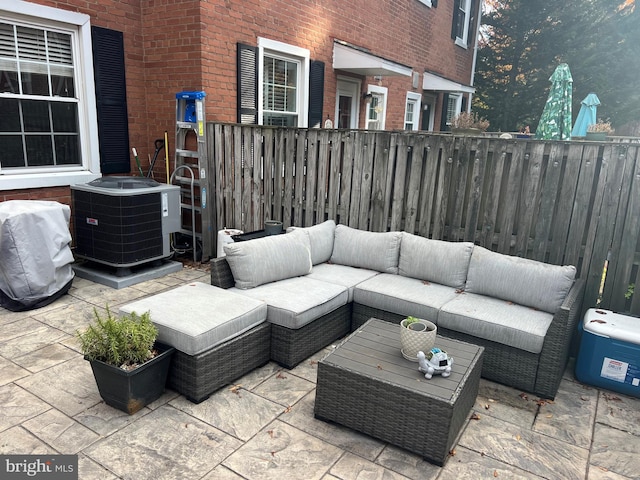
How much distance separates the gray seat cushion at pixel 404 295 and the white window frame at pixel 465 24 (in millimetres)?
10078

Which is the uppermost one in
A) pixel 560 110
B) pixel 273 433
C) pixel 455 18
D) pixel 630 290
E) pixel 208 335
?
pixel 455 18

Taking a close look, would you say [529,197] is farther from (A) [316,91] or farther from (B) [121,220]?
(A) [316,91]

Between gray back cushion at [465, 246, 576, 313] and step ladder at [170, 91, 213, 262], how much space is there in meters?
3.19

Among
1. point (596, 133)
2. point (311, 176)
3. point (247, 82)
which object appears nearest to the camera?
point (311, 176)

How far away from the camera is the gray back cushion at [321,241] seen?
4098 millimetres

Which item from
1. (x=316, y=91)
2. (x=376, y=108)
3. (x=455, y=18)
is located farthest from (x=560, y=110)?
(x=455, y=18)

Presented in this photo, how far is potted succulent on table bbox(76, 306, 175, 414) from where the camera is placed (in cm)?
249

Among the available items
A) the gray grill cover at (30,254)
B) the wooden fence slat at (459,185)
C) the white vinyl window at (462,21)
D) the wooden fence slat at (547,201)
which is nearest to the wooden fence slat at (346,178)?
the wooden fence slat at (459,185)

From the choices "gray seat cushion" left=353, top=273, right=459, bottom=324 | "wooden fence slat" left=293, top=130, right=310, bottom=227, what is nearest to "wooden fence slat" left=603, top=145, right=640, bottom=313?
"gray seat cushion" left=353, top=273, right=459, bottom=324

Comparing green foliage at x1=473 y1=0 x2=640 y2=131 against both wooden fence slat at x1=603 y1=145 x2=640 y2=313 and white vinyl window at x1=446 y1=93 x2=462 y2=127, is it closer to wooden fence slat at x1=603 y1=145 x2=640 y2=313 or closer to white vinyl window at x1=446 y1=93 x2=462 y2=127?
white vinyl window at x1=446 y1=93 x2=462 y2=127

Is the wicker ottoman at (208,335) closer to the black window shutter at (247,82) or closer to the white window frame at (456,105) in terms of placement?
the black window shutter at (247,82)

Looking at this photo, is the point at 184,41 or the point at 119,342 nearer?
the point at 119,342

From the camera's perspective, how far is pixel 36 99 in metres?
4.66

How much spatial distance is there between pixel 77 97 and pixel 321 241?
125 inches
